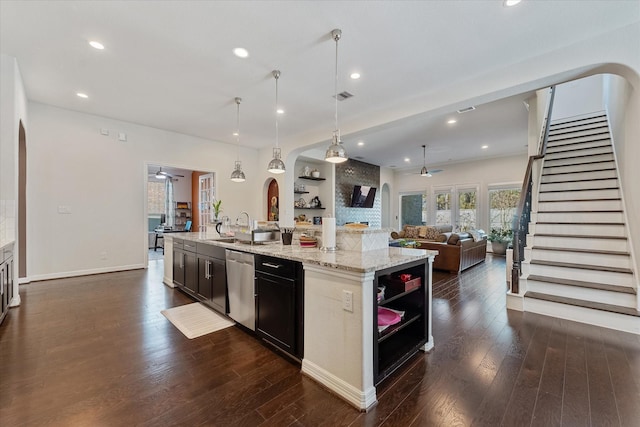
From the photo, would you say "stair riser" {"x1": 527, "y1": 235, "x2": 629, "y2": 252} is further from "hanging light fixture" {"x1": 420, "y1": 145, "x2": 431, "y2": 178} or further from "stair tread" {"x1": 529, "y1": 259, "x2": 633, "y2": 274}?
"hanging light fixture" {"x1": 420, "y1": 145, "x2": 431, "y2": 178}

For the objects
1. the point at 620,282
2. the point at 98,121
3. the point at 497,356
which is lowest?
the point at 497,356

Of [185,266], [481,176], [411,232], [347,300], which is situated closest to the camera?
[347,300]

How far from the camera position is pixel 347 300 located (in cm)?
178

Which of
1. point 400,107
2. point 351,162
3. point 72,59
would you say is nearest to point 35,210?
point 72,59

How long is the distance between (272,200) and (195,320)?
448 cm

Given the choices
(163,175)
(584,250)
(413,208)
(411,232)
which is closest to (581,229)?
(584,250)

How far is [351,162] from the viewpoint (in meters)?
8.71

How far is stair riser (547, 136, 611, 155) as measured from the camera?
4844 millimetres

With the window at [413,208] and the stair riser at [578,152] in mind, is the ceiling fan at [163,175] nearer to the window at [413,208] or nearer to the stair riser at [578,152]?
the window at [413,208]

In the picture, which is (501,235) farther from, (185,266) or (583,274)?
(185,266)

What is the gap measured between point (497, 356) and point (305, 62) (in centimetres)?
358

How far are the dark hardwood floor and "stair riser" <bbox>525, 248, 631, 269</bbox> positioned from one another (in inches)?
39.2

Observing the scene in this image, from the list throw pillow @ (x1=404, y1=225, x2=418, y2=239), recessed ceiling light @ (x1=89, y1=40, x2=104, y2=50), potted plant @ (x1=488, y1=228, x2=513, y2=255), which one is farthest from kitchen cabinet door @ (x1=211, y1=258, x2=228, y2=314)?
potted plant @ (x1=488, y1=228, x2=513, y2=255)

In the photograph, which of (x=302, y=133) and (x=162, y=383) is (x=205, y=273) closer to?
(x=162, y=383)
